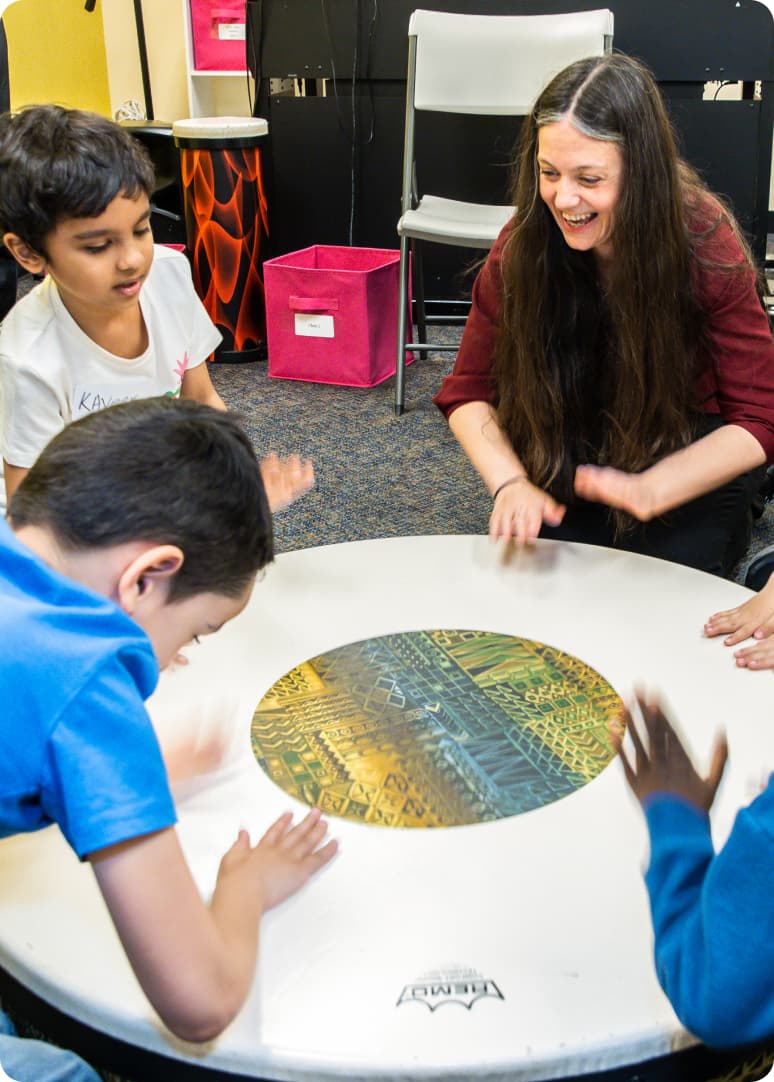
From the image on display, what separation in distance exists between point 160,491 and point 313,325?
250cm

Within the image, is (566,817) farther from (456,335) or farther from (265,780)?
(456,335)

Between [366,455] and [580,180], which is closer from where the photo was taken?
[580,180]

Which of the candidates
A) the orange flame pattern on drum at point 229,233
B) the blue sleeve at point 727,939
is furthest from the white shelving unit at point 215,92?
the blue sleeve at point 727,939

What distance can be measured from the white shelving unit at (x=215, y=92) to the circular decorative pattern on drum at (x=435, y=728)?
11.5 feet

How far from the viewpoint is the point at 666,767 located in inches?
35.0

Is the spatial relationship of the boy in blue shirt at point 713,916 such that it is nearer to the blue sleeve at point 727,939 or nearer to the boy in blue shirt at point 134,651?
the blue sleeve at point 727,939

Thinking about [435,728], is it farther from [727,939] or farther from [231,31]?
[231,31]

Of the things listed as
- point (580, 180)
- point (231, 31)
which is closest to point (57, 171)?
point (580, 180)

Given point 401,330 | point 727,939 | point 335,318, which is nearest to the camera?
point 727,939

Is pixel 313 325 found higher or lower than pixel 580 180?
lower

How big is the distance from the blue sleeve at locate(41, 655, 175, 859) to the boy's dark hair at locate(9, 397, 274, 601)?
0.12 meters

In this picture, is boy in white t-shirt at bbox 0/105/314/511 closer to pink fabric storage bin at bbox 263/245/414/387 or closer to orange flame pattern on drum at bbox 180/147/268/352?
pink fabric storage bin at bbox 263/245/414/387

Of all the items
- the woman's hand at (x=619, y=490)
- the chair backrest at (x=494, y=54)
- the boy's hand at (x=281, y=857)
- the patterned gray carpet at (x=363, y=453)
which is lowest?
the patterned gray carpet at (x=363, y=453)

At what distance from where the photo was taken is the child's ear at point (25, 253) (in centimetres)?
154
